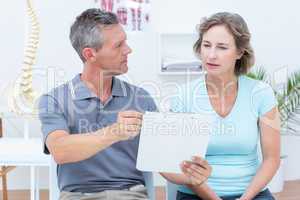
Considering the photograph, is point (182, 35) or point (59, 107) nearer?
point (59, 107)

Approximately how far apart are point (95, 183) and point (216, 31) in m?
0.74

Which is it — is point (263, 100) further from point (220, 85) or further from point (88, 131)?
point (88, 131)

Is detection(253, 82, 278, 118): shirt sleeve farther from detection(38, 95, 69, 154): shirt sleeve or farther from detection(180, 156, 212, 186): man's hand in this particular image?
detection(38, 95, 69, 154): shirt sleeve

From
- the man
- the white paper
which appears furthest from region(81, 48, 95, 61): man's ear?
the white paper

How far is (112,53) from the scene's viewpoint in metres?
1.82

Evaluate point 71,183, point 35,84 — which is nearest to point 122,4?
point 35,84

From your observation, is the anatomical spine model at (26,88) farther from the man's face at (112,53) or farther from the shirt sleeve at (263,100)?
the shirt sleeve at (263,100)

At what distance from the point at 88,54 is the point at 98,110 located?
0.22 metres

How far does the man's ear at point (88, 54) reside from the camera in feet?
5.92

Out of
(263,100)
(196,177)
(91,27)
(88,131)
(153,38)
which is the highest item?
(91,27)

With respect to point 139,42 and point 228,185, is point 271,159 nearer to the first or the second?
point 228,185

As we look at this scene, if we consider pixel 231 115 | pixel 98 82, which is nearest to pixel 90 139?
pixel 98 82

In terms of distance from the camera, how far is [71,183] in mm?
1757

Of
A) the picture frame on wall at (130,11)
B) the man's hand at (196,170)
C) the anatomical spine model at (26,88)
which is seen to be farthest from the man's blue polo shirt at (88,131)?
the picture frame on wall at (130,11)
